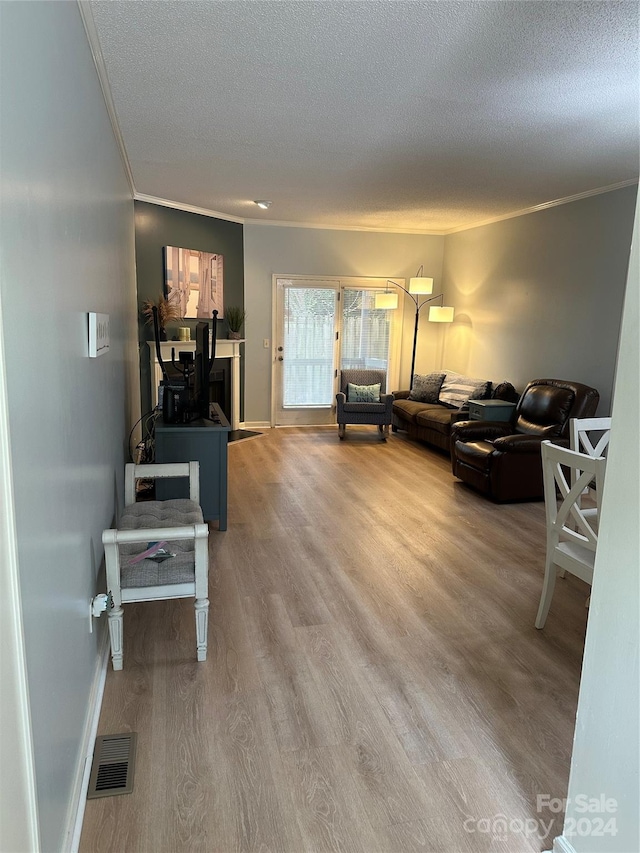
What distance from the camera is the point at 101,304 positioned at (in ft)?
8.80

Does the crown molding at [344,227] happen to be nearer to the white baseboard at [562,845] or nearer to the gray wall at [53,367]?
the gray wall at [53,367]

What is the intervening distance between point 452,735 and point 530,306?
5002mm

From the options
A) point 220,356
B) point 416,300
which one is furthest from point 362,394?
point 220,356

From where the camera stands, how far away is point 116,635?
2.39 m

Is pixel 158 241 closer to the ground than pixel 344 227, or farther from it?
closer to the ground

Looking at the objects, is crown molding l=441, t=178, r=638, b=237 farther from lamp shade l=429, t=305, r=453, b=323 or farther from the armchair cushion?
the armchair cushion

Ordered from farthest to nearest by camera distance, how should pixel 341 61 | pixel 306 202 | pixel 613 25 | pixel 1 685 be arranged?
pixel 306 202, pixel 341 61, pixel 613 25, pixel 1 685

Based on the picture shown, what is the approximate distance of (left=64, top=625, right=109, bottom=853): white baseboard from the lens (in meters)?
1.62

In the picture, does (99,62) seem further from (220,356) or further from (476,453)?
(220,356)

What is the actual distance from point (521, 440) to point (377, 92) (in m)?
2.87

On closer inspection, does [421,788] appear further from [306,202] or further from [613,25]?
[306,202]

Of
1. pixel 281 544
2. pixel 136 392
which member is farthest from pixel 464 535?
pixel 136 392

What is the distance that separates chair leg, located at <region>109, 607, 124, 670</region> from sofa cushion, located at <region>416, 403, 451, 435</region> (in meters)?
4.50

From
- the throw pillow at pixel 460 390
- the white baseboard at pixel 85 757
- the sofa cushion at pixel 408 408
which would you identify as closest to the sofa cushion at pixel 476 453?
the throw pillow at pixel 460 390
